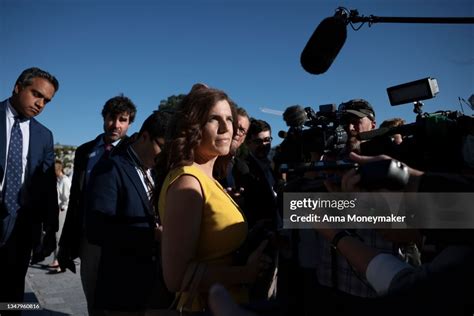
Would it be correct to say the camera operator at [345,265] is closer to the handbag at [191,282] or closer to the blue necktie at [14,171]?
the handbag at [191,282]

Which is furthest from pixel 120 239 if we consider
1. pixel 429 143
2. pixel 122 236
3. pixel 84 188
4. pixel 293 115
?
pixel 429 143

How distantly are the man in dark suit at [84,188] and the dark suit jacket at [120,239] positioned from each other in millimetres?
350

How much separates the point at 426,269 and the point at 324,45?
1337mm

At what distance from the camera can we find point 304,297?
1.26 metres

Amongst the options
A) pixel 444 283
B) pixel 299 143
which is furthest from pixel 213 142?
pixel 444 283

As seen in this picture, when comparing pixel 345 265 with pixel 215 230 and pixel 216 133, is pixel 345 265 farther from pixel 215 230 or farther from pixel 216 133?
pixel 216 133

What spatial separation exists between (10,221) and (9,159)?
456 millimetres

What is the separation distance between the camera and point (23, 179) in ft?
9.50

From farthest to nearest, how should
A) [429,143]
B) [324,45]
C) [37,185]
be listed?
1. [37,185]
2. [324,45]
3. [429,143]

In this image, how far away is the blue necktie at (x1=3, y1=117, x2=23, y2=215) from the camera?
276cm

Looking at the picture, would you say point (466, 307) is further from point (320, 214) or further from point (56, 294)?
point (56, 294)

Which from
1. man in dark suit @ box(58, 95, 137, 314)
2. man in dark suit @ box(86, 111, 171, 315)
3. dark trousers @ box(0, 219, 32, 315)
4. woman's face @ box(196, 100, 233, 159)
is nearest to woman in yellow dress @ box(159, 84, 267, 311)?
woman's face @ box(196, 100, 233, 159)

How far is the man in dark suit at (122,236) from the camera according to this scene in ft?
6.81

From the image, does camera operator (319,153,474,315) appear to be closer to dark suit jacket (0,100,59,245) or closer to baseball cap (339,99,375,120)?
baseball cap (339,99,375,120)
